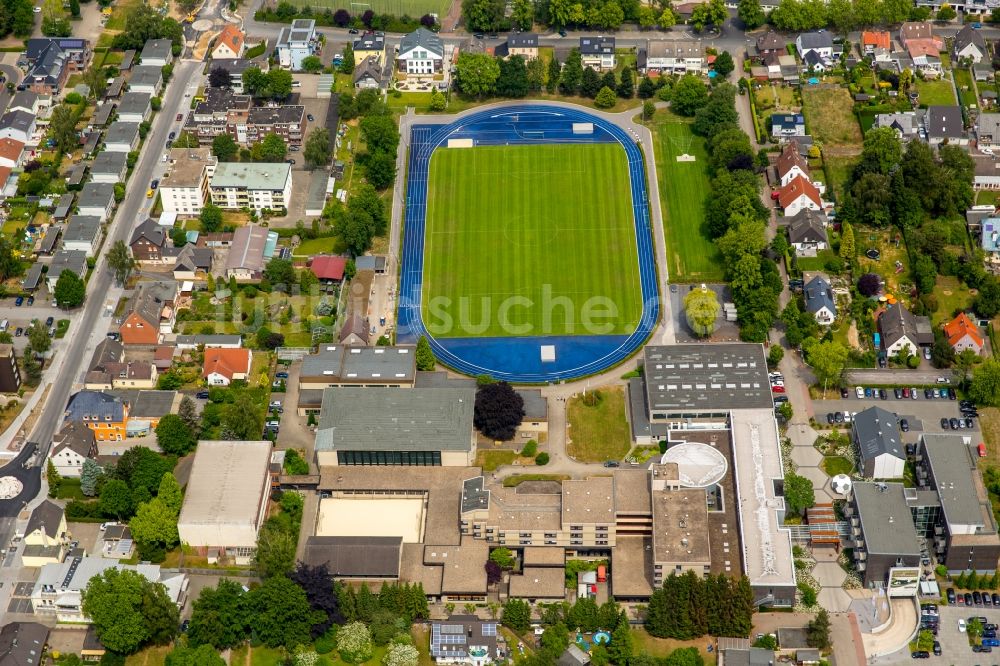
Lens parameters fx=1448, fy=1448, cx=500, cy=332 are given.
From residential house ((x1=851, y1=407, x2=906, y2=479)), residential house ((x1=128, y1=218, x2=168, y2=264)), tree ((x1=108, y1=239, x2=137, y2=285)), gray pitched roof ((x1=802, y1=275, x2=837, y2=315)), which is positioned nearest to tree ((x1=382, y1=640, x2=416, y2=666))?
residential house ((x1=851, y1=407, x2=906, y2=479))

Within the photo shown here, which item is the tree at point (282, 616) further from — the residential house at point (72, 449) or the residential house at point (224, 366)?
the residential house at point (224, 366)

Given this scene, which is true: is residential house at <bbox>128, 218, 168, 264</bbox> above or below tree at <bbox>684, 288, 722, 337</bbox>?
above

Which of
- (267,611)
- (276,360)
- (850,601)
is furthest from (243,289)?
(850,601)

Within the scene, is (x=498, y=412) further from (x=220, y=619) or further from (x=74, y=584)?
(x=74, y=584)

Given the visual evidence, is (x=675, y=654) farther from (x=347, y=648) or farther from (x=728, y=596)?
(x=347, y=648)

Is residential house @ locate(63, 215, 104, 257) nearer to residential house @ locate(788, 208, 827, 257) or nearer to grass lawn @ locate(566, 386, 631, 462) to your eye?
grass lawn @ locate(566, 386, 631, 462)
